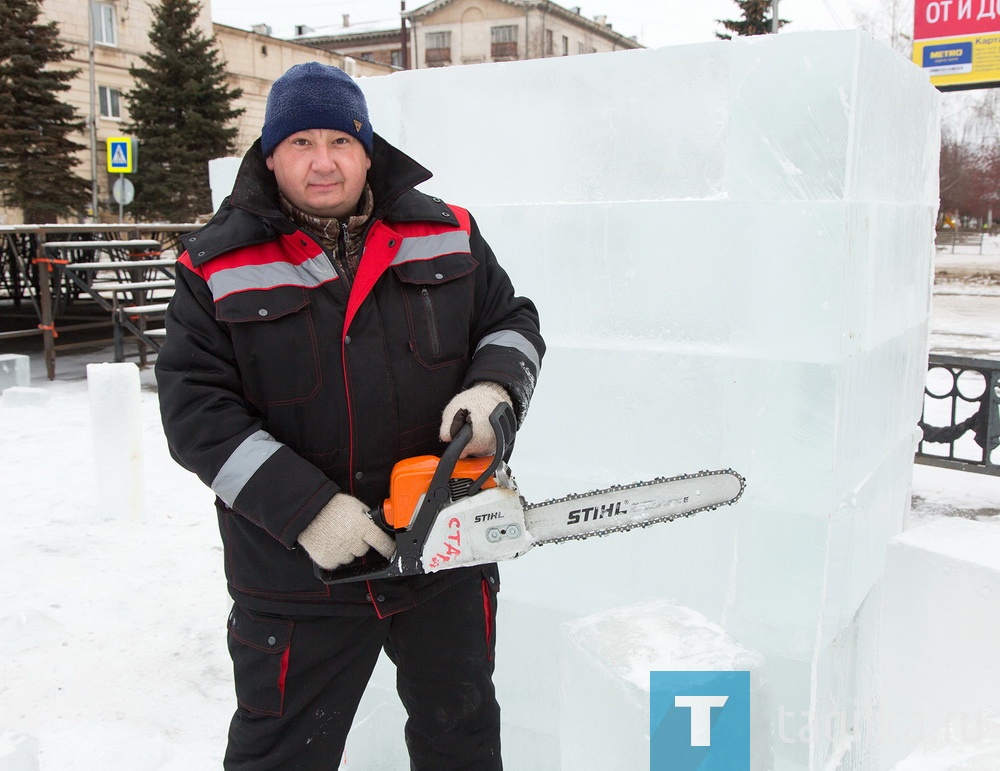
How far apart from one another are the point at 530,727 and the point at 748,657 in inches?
44.9

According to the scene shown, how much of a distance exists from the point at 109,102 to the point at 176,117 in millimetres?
Answer: 8345

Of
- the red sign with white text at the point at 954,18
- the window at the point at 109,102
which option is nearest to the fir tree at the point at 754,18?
the red sign with white text at the point at 954,18

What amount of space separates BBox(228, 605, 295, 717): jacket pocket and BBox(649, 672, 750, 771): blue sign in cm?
75

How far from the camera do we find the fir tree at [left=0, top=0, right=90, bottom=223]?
24219 mm

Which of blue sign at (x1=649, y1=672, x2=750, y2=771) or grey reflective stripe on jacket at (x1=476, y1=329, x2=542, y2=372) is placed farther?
grey reflective stripe on jacket at (x1=476, y1=329, x2=542, y2=372)

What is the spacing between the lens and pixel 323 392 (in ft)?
5.49

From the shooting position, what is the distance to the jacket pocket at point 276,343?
1.61 metres

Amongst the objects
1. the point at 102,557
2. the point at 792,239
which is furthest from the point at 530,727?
the point at 102,557

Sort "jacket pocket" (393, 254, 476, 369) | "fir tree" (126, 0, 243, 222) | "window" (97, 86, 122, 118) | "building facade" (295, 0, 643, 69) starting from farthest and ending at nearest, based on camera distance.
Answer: "building facade" (295, 0, 643, 69) → "window" (97, 86, 122, 118) → "fir tree" (126, 0, 243, 222) → "jacket pocket" (393, 254, 476, 369)

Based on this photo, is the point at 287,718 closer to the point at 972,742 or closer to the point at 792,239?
the point at 972,742

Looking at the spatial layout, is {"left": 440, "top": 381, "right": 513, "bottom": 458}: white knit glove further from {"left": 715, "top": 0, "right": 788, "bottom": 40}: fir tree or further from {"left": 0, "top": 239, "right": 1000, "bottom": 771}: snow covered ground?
{"left": 715, "top": 0, "right": 788, "bottom": 40}: fir tree

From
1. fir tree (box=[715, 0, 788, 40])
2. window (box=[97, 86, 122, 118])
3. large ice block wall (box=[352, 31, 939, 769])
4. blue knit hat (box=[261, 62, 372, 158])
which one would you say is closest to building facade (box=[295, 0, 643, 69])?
window (box=[97, 86, 122, 118])

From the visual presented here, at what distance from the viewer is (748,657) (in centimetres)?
160

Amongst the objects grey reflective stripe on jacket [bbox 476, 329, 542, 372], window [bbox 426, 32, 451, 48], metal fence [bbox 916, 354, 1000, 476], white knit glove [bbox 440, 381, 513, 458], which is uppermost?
window [bbox 426, 32, 451, 48]
